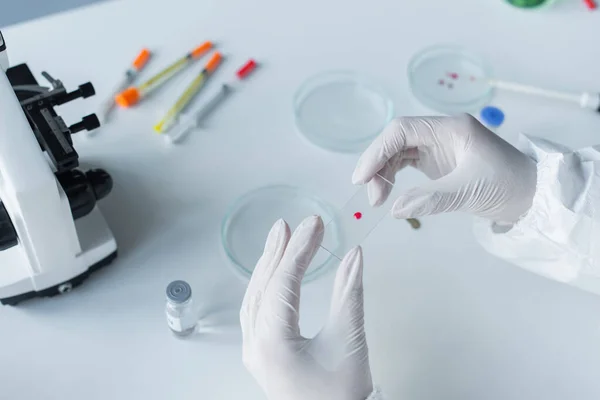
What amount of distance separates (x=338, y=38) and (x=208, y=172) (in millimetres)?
529

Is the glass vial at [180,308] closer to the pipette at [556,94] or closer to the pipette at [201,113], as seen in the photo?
the pipette at [201,113]

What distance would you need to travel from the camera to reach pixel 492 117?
169 centimetres

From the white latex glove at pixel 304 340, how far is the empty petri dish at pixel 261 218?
235 millimetres

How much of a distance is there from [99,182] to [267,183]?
0.37 metres

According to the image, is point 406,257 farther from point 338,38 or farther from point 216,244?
point 338,38

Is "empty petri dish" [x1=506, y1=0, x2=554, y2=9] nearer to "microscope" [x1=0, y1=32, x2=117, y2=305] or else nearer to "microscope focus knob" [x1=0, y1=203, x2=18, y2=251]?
"microscope" [x1=0, y1=32, x2=117, y2=305]

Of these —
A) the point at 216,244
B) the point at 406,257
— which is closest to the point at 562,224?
the point at 406,257

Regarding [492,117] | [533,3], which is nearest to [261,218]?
[492,117]

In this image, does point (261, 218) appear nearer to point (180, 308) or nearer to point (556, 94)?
point (180, 308)

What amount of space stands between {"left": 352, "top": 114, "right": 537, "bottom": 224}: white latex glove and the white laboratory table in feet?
0.50

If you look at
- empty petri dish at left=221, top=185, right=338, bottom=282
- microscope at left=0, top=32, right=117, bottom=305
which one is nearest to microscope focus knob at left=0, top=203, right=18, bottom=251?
A: microscope at left=0, top=32, right=117, bottom=305

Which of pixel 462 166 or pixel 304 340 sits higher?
pixel 462 166

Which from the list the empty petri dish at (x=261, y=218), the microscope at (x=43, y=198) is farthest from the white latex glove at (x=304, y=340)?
the microscope at (x=43, y=198)

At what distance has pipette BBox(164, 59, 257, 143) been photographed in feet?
5.48
